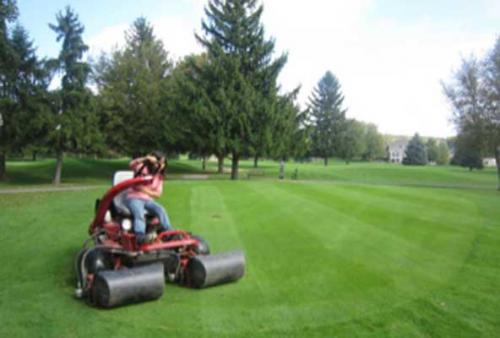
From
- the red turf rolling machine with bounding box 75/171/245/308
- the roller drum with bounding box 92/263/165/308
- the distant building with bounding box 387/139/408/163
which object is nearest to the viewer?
the roller drum with bounding box 92/263/165/308

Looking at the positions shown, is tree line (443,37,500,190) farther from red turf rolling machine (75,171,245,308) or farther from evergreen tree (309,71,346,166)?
evergreen tree (309,71,346,166)

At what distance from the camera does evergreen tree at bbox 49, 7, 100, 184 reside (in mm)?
25969

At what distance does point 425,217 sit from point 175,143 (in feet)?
78.2

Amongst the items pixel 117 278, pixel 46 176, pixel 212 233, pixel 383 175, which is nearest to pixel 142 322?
pixel 117 278

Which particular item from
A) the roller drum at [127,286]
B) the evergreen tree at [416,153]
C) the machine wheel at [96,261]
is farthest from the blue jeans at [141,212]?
the evergreen tree at [416,153]

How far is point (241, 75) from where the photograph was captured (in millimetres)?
26422

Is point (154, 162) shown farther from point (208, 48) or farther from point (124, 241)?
point (208, 48)

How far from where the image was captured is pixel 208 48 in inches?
1110

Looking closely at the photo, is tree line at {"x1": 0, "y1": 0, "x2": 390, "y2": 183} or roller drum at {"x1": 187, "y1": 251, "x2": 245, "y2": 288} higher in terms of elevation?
tree line at {"x1": 0, "y1": 0, "x2": 390, "y2": 183}

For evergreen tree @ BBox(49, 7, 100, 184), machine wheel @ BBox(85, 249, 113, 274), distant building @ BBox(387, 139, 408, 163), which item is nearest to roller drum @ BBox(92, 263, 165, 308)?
machine wheel @ BBox(85, 249, 113, 274)

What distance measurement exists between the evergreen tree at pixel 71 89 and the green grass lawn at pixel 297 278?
606 inches

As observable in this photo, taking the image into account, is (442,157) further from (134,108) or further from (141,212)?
(141,212)

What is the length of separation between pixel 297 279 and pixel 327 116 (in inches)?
2342

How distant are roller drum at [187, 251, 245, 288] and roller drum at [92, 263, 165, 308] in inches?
24.7
